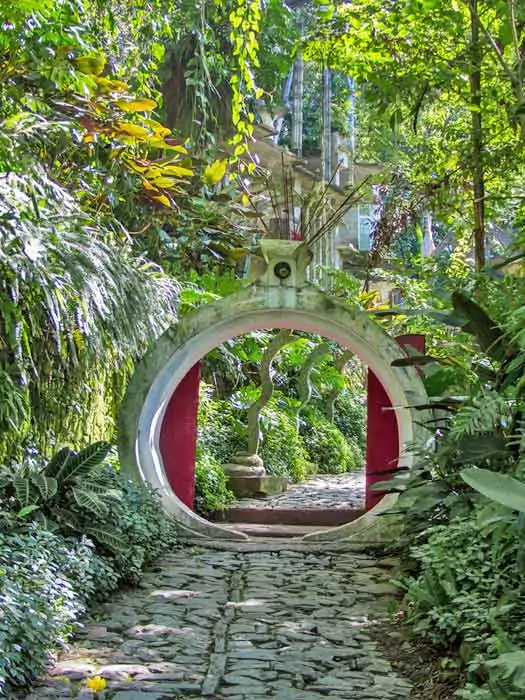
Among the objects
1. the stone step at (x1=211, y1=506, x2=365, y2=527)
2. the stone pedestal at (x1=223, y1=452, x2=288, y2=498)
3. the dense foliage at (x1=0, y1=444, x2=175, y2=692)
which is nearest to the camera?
the dense foliage at (x1=0, y1=444, x2=175, y2=692)

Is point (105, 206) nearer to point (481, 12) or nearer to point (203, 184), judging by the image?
point (203, 184)

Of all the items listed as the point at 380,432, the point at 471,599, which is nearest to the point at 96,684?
the point at 471,599

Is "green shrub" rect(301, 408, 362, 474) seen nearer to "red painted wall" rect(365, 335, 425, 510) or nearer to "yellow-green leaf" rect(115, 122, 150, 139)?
"red painted wall" rect(365, 335, 425, 510)

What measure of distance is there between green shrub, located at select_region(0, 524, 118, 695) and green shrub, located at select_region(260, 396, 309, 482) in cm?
806

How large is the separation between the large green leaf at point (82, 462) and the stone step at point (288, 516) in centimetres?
405

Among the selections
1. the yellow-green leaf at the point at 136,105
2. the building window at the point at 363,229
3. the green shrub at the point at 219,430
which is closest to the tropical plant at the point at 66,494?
the yellow-green leaf at the point at 136,105

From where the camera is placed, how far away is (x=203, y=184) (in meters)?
12.0

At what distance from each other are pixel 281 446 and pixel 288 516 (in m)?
4.34

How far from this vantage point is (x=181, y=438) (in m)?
8.38

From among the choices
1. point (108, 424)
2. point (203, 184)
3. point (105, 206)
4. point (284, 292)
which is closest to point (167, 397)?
point (108, 424)

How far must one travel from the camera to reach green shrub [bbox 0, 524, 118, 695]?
3.72 m

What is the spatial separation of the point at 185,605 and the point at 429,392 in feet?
11.5

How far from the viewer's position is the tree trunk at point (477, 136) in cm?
799

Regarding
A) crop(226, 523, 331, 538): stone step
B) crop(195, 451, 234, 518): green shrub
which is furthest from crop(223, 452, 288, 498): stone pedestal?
crop(226, 523, 331, 538): stone step
